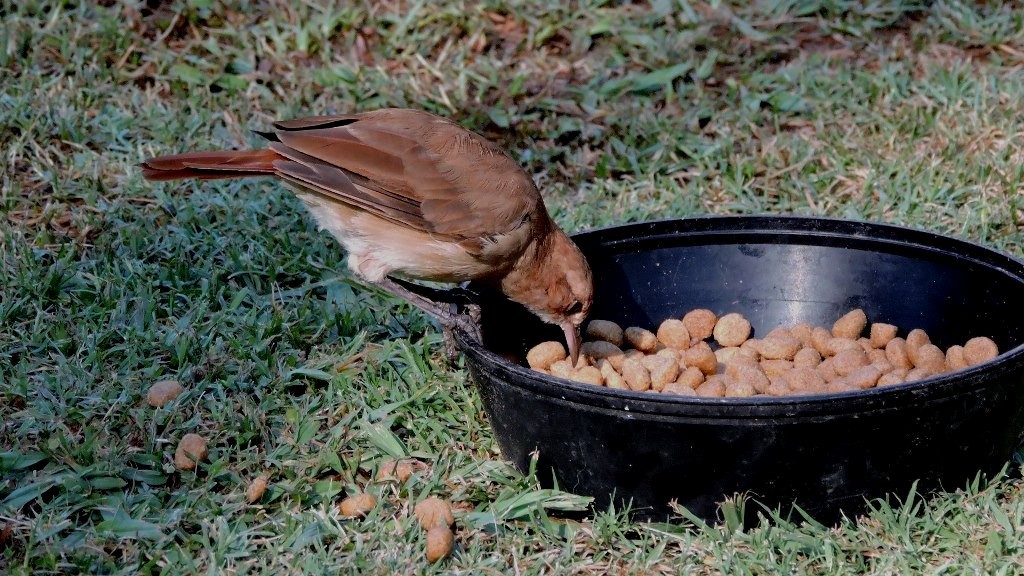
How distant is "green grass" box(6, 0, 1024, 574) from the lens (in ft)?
11.9

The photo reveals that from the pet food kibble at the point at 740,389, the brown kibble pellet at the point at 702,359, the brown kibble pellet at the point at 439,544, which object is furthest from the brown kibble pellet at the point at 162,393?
the pet food kibble at the point at 740,389

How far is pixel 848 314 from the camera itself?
467 cm

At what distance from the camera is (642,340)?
4738 millimetres

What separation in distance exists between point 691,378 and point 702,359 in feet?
0.54

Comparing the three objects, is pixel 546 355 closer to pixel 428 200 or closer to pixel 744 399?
pixel 428 200

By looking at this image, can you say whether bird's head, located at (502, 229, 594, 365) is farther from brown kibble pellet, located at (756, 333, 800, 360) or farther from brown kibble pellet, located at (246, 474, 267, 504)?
brown kibble pellet, located at (246, 474, 267, 504)

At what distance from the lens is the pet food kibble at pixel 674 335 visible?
4715 millimetres

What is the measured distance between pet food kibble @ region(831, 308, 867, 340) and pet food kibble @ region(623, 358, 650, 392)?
0.94 m

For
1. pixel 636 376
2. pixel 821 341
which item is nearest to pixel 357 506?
pixel 636 376

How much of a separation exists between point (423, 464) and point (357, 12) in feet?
13.2

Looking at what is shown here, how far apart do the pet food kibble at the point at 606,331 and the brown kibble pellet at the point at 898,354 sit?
105 cm

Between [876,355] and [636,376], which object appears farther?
[876,355]

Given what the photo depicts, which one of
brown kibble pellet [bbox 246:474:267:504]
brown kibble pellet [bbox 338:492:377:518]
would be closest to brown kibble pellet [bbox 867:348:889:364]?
brown kibble pellet [bbox 338:492:377:518]

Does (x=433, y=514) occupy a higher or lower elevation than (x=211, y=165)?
lower
